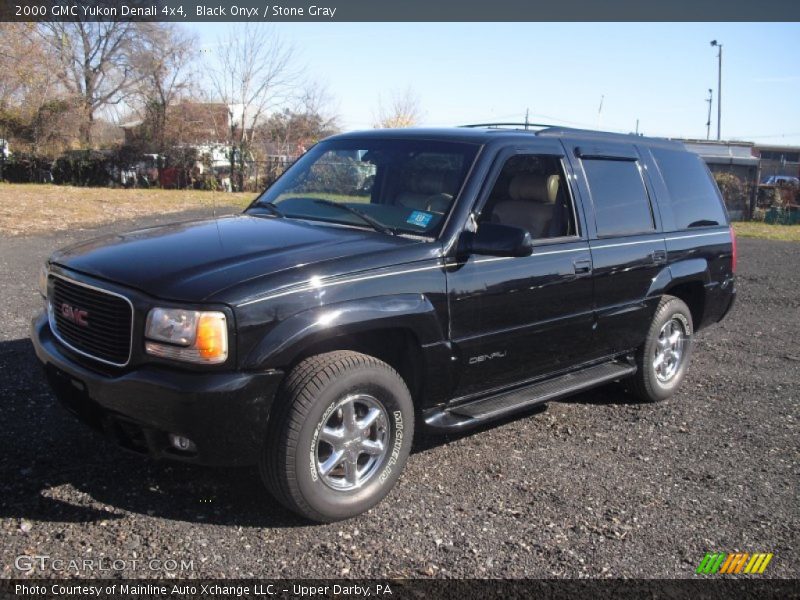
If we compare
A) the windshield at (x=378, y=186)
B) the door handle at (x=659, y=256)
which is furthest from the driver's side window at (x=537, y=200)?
the door handle at (x=659, y=256)

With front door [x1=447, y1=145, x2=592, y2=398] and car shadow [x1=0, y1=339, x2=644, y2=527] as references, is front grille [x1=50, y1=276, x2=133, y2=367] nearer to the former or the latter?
car shadow [x1=0, y1=339, x2=644, y2=527]

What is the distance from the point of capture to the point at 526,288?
14.1ft

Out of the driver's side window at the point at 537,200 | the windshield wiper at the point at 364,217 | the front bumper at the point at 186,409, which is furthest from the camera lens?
the driver's side window at the point at 537,200

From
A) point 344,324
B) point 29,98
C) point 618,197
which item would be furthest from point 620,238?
point 29,98

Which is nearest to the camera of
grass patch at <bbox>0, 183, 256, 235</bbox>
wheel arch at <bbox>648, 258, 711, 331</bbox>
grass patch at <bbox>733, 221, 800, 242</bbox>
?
wheel arch at <bbox>648, 258, 711, 331</bbox>

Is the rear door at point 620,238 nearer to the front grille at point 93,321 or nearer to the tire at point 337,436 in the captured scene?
the tire at point 337,436

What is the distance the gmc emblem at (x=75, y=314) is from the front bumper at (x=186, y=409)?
0.90ft

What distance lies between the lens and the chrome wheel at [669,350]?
18.8ft

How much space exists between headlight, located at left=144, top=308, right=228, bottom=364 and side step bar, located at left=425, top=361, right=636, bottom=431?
52.3 inches

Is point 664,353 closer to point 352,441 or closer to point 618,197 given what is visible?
point 618,197

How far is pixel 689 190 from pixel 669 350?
131cm

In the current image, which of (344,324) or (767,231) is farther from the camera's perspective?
(767,231)

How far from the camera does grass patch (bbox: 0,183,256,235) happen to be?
51.2 feet

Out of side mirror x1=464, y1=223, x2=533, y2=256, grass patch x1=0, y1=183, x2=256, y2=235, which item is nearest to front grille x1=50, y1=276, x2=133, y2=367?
side mirror x1=464, y1=223, x2=533, y2=256
